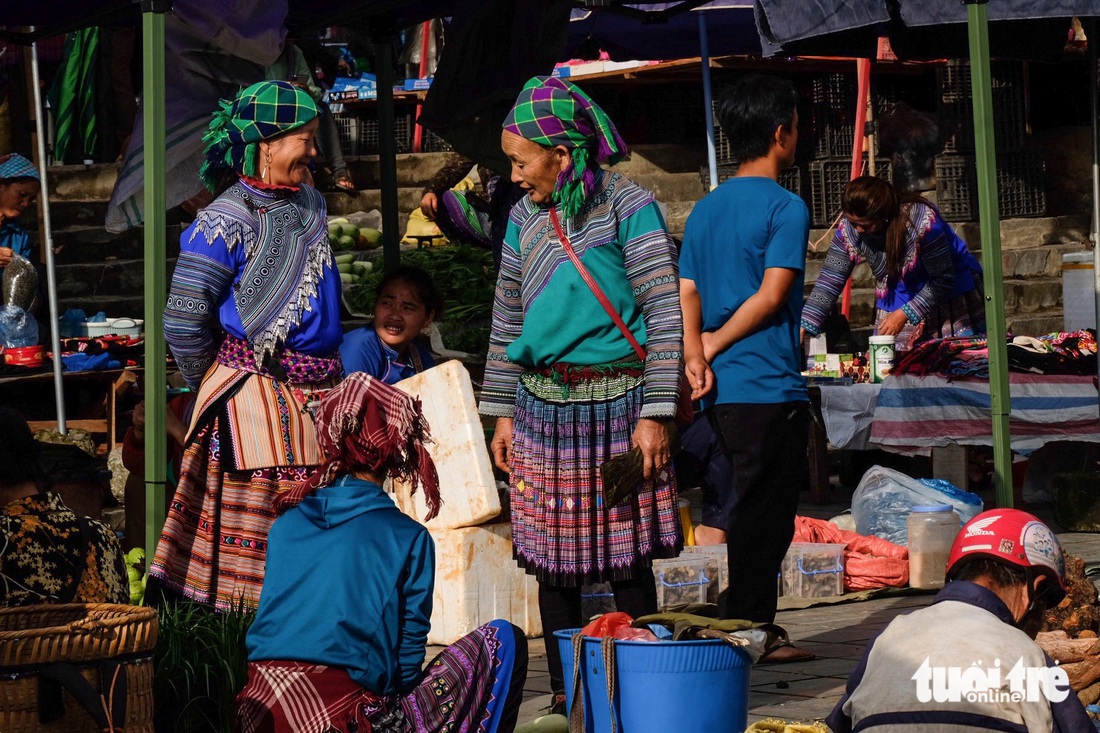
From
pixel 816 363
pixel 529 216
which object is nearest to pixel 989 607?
pixel 529 216

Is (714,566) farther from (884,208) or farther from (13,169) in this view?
(13,169)

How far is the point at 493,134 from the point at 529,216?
262 centimetres

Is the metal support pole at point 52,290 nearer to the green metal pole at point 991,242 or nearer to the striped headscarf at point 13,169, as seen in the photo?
the striped headscarf at point 13,169

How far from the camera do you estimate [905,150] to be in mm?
17031

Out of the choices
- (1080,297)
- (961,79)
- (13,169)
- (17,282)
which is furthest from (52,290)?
(961,79)

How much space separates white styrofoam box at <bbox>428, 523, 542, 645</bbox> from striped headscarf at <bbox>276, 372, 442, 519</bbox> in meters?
2.44

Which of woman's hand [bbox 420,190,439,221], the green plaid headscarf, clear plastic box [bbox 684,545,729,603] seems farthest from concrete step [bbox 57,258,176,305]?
the green plaid headscarf

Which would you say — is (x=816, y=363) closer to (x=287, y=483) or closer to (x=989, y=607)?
(x=287, y=483)

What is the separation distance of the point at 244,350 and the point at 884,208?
5205 mm

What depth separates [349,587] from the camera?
388 cm

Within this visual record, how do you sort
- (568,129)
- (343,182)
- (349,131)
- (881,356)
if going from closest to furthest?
1. (568,129)
2. (881,356)
3. (343,182)
4. (349,131)

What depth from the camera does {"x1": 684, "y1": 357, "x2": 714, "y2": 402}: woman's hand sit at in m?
5.58

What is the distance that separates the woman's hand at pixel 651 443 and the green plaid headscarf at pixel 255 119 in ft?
4.87

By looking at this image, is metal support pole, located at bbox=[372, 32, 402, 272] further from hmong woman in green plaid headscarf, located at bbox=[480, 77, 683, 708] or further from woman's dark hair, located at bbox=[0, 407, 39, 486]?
woman's dark hair, located at bbox=[0, 407, 39, 486]
